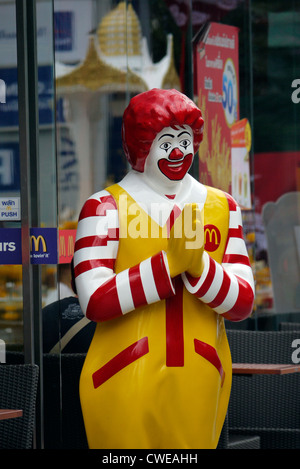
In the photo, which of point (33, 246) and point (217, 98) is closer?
point (33, 246)

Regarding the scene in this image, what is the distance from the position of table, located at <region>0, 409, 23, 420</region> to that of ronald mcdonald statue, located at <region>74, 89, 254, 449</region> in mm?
621

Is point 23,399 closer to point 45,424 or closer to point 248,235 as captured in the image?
point 45,424

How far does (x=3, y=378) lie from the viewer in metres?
5.00

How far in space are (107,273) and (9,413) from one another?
40.4 inches

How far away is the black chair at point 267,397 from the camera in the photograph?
6.31m

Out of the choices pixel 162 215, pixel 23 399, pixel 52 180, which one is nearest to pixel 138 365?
pixel 162 215

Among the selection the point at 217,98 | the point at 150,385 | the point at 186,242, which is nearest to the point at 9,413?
the point at 150,385

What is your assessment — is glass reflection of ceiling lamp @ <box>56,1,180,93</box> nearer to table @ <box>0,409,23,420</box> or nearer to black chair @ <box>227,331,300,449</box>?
black chair @ <box>227,331,300,449</box>

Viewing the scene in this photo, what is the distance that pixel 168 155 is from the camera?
13.8 ft

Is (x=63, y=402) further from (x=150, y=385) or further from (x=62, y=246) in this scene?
(x=150, y=385)
